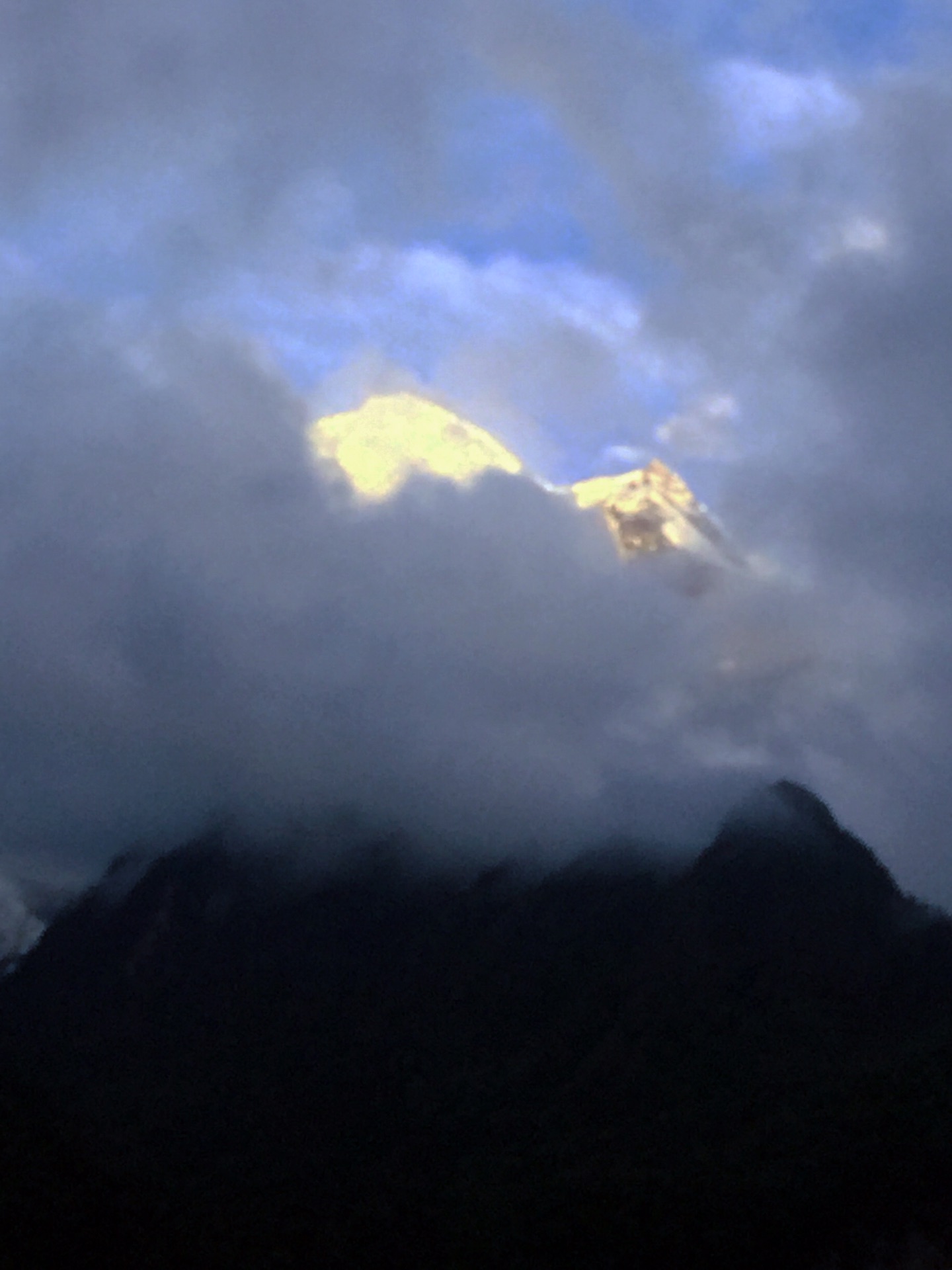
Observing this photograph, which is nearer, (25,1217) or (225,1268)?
(25,1217)

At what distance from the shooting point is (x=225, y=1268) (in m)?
195

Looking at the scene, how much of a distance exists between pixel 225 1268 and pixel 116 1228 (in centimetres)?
1763

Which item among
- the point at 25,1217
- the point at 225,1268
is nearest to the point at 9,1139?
the point at 25,1217

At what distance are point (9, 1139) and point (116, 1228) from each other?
74.5 feet

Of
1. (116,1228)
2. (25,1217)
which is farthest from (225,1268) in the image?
(25,1217)

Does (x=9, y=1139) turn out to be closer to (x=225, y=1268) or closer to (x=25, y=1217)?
(x=25, y=1217)

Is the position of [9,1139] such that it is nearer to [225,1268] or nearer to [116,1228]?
[116,1228]

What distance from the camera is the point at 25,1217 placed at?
17888 cm

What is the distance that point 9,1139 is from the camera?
19825cm

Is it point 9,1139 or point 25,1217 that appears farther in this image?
point 9,1139

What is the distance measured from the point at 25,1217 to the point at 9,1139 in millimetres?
21602

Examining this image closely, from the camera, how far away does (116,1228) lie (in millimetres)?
188875

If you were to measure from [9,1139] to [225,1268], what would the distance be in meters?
37.5

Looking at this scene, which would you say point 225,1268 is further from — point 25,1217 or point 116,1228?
point 25,1217
